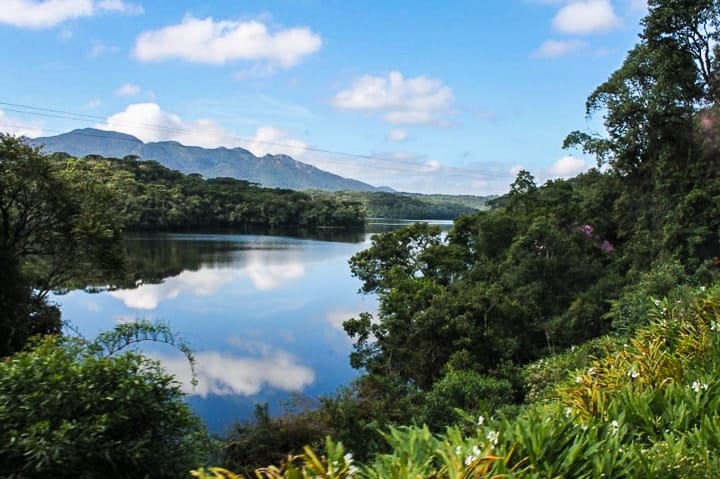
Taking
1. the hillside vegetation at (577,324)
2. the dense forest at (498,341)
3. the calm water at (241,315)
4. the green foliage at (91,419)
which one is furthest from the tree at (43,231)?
the green foliage at (91,419)

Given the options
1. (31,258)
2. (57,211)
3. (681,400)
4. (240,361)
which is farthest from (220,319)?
(681,400)

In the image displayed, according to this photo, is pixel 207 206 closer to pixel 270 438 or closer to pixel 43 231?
pixel 43 231

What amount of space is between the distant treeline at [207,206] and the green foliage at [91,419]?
155 feet

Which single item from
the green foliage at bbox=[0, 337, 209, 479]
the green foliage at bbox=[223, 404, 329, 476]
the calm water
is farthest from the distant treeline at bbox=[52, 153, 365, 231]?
the green foliage at bbox=[0, 337, 209, 479]

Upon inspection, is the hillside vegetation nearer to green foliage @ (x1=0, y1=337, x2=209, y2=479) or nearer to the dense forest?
the dense forest

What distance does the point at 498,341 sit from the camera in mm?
10766

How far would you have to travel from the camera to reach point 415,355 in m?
11.1

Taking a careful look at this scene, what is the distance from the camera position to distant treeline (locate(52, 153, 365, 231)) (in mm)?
52812

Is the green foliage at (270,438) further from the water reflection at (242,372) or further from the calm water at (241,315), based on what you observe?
the water reflection at (242,372)

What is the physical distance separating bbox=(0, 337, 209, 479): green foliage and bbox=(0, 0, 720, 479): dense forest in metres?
0.01

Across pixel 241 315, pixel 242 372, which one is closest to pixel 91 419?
pixel 242 372

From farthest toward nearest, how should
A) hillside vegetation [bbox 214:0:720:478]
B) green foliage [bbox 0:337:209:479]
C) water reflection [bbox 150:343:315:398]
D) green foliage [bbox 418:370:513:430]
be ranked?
water reflection [bbox 150:343:315:398] < green foliage [bbox 418:370:513:430] < green foliage [bbox 0:337:209:479] < hillside vegetation [bbox 214:0:720:478]

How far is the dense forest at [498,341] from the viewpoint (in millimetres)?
2438

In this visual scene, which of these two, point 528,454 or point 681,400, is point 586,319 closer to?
point 681,400
